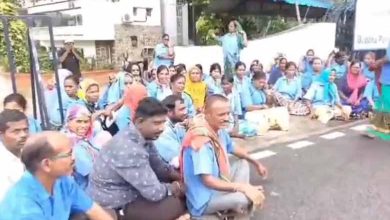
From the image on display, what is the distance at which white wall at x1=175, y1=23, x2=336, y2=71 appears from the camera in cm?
1117

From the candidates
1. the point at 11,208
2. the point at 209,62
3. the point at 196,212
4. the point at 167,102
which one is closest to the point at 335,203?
the point at 196,212

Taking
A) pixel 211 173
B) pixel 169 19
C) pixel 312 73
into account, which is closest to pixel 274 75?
pixel 312 73

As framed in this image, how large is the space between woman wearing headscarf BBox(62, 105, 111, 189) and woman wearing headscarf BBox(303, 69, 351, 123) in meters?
4.61

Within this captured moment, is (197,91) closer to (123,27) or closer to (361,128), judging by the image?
(361,128)

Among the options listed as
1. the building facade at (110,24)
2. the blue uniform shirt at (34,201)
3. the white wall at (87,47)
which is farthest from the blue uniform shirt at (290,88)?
the white wall at (87,47)

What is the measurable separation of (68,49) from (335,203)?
6.49 meters

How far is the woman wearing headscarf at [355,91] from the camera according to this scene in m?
7.59

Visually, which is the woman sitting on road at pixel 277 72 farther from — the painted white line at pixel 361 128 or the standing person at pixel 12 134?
the standing person at pixel 12 134

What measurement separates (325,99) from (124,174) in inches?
218

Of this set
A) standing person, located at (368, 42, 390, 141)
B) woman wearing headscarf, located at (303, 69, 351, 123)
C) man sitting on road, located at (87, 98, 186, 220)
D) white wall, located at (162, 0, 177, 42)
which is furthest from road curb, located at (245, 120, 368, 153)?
white wall, located at (162, 0, 177, 42)

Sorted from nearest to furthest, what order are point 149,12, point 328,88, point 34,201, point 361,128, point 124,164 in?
1. point 34,201
2. point 124,164
3. point 361,128
4. point 328,88
5. point 149,12

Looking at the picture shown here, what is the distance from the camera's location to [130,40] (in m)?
13.8

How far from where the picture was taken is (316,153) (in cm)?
550

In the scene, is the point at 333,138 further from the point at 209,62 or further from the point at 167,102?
the point at 209,62
